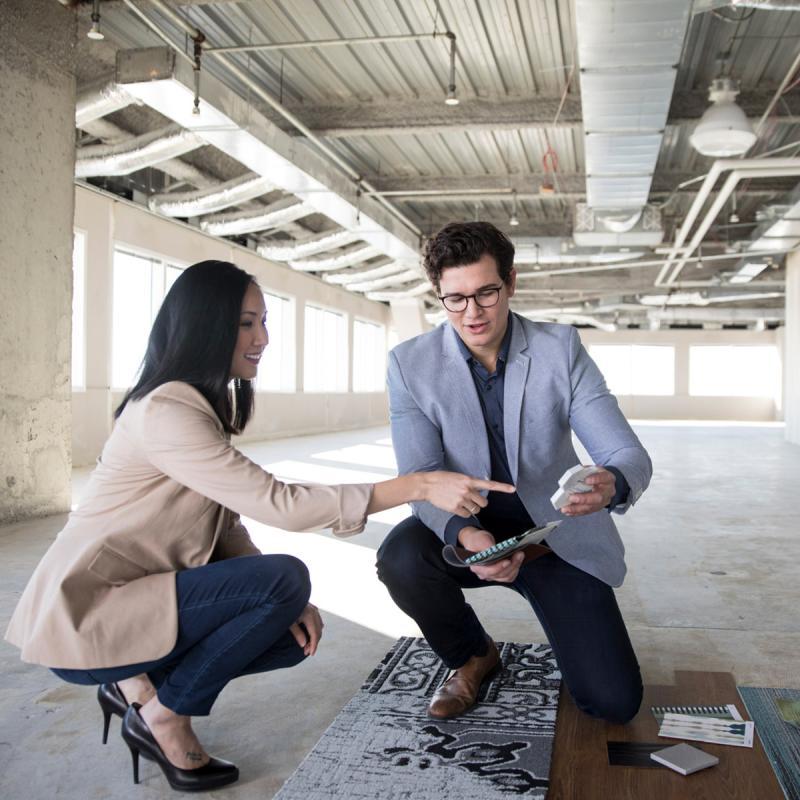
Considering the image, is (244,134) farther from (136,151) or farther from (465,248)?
(465,248)

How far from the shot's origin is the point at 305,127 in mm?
7719

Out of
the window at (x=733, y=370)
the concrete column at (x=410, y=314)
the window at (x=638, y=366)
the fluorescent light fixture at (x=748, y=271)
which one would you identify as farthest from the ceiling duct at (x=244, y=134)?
the window at (x=733, y=370)

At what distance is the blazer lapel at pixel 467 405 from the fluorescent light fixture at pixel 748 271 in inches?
504

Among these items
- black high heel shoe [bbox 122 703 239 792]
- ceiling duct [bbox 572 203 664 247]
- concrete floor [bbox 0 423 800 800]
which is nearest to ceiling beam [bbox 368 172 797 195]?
ceiling duct [bbox 572 203 664 247]

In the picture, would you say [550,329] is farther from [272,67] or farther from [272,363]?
[272,363]

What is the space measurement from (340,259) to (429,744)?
11301mm

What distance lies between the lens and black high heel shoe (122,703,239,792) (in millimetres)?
1915

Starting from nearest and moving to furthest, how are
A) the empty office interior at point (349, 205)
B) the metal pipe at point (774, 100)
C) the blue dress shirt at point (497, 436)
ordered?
the blue dress shirt at point (497, 436)
the empty office interior at point (349, 205)
the metal pipe at point (774, 100)

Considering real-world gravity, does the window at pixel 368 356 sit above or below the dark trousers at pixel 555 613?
above

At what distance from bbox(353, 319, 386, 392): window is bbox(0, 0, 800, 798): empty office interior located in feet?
16.9

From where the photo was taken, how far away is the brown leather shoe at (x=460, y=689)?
230 cm

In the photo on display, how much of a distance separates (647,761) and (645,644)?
42.0 inches

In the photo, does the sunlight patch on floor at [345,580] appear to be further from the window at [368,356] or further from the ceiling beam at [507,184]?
the window at [368,356]

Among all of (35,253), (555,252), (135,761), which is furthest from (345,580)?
(555,252)
